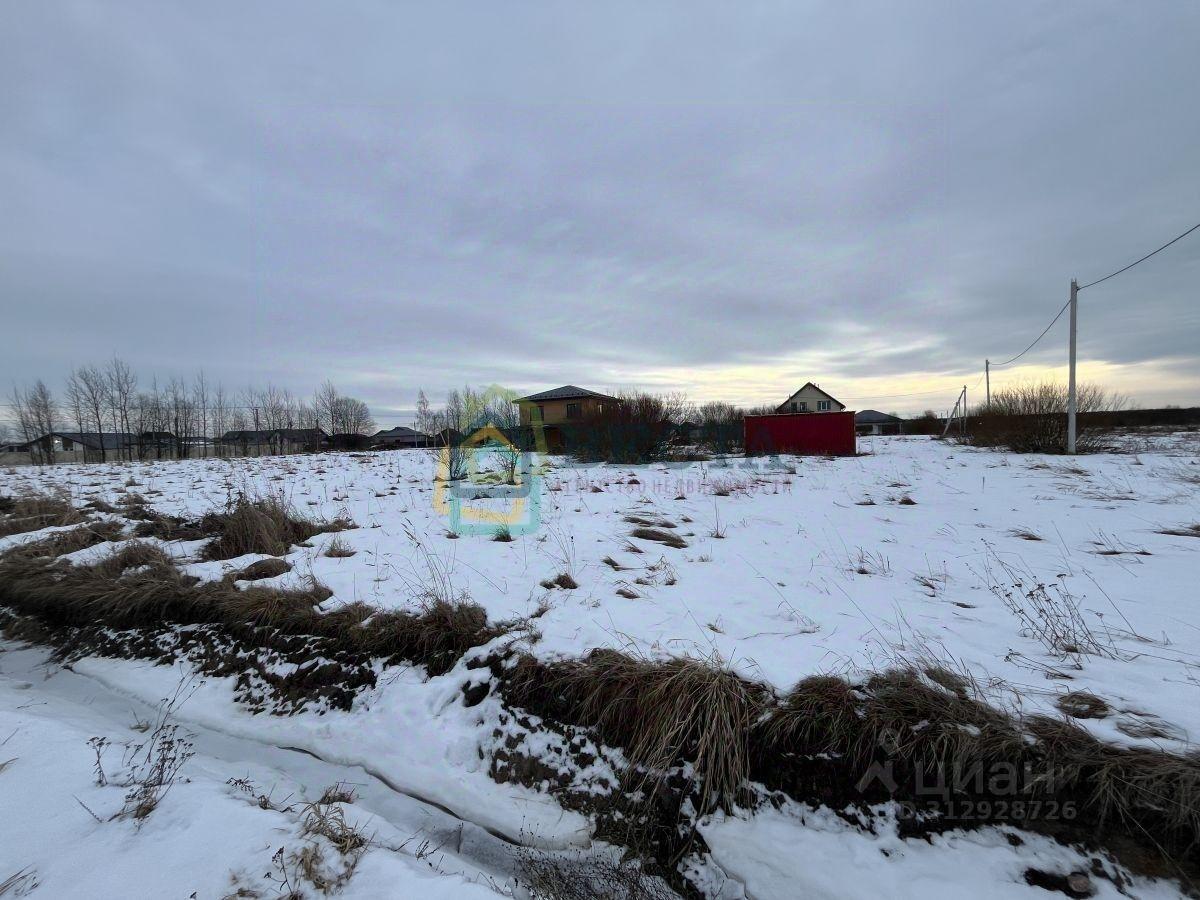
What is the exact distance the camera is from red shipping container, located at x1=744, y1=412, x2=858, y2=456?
1995 cm

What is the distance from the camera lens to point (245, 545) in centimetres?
623

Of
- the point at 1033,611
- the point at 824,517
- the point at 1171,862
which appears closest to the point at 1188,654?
the point at 1033,611

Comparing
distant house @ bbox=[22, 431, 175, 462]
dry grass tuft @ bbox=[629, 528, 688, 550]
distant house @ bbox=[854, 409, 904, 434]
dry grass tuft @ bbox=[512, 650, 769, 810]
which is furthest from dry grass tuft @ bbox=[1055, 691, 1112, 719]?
distant house @ bbox=[854, 409, 904, 434]

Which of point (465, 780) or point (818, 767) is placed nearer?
point (818, 767)

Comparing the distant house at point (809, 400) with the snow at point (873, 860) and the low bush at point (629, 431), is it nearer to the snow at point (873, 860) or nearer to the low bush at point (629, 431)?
the low bush at point (629, 431)

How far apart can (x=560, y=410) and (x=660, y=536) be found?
31.3 meters

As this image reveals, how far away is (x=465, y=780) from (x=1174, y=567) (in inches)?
274

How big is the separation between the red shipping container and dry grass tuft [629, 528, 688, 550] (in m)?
15.3

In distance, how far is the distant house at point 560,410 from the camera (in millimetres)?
18703

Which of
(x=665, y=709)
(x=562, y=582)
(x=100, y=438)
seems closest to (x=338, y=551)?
(x=562, y=582)

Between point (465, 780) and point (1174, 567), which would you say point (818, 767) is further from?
point (1174, 567)

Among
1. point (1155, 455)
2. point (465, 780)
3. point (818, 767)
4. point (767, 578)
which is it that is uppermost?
point (1155, 455)

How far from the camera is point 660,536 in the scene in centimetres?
667

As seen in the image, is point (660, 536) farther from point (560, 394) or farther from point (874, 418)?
point (874, 418)
